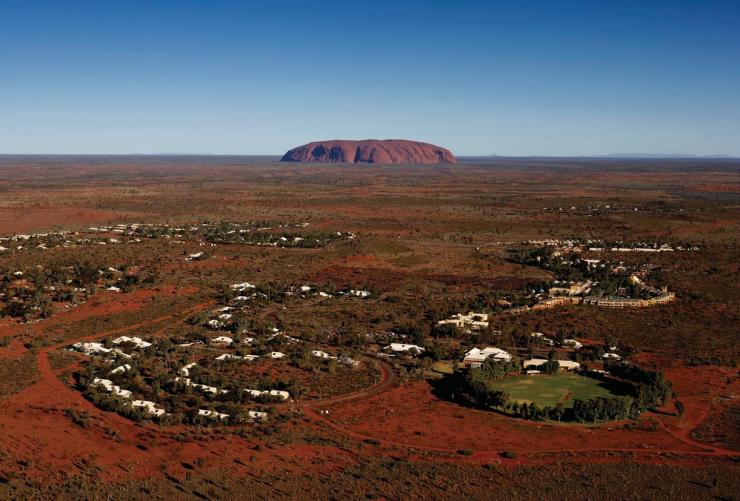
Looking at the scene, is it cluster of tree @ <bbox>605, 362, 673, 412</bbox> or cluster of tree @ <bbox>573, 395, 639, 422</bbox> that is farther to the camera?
cluster of tree @ <bbox>605, 362, 673, 412</bbox>

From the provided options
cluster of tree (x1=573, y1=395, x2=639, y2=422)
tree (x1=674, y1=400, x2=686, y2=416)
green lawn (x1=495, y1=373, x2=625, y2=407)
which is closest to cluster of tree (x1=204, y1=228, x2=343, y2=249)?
green lawn (x1=495, y1=373, x2=625, y2=407)

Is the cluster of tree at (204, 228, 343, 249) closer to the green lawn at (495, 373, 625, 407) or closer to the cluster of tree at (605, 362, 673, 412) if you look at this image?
the green lawn at (495, 373, 625, 407)

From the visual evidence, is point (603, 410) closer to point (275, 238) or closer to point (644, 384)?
point (644, 384)

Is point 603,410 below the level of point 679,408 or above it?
above

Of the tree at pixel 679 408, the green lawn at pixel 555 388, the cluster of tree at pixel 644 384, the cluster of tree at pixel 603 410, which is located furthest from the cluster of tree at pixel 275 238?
the tree at pixel 679 408

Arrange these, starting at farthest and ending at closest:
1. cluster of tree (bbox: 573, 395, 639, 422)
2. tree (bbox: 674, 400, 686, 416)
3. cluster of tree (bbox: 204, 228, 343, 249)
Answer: cluster of tree (bbox: 204, 228, 343, 249)
tree (bbox: 674, 400, 686, 416)
cluster of tree (bbox: 573, 395, 639, 422)

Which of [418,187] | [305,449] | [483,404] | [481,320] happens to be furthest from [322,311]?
[418,187]

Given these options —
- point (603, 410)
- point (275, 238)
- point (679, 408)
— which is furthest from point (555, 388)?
point (275, 238)

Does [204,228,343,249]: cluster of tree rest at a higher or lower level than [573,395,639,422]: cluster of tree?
higher
